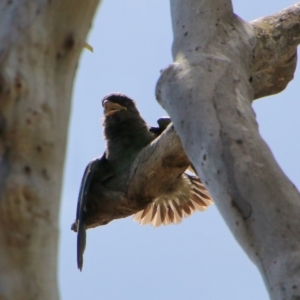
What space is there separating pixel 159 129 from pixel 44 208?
4.03 meters

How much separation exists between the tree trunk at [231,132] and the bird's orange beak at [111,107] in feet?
8.57

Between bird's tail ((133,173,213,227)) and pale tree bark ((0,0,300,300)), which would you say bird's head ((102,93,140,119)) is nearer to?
bird's tail ((133,173,213,227))

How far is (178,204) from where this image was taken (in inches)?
265

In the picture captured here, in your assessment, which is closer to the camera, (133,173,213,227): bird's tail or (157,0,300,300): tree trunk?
(157,0,300,300): tree trunk

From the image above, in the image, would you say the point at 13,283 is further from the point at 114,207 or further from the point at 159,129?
the point at 159,129

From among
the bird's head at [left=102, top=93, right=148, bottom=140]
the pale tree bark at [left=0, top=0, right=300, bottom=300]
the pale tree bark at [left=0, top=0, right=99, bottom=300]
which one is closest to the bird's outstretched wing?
the bird's head at [left=102, top=93, right=148, bottom=140]

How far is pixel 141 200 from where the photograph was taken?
5.63m

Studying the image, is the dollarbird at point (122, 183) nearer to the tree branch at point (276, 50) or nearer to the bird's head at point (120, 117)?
the bird's head at point (120, 117)

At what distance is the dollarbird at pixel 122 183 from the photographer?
5828 millimetres

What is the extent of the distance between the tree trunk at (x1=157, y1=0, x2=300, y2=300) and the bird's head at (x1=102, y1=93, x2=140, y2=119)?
2525 mm

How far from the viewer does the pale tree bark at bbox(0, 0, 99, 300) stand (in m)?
2.31

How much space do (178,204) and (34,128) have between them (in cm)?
435

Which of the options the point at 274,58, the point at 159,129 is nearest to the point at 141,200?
the point at 159,129

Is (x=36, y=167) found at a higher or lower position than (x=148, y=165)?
lower
